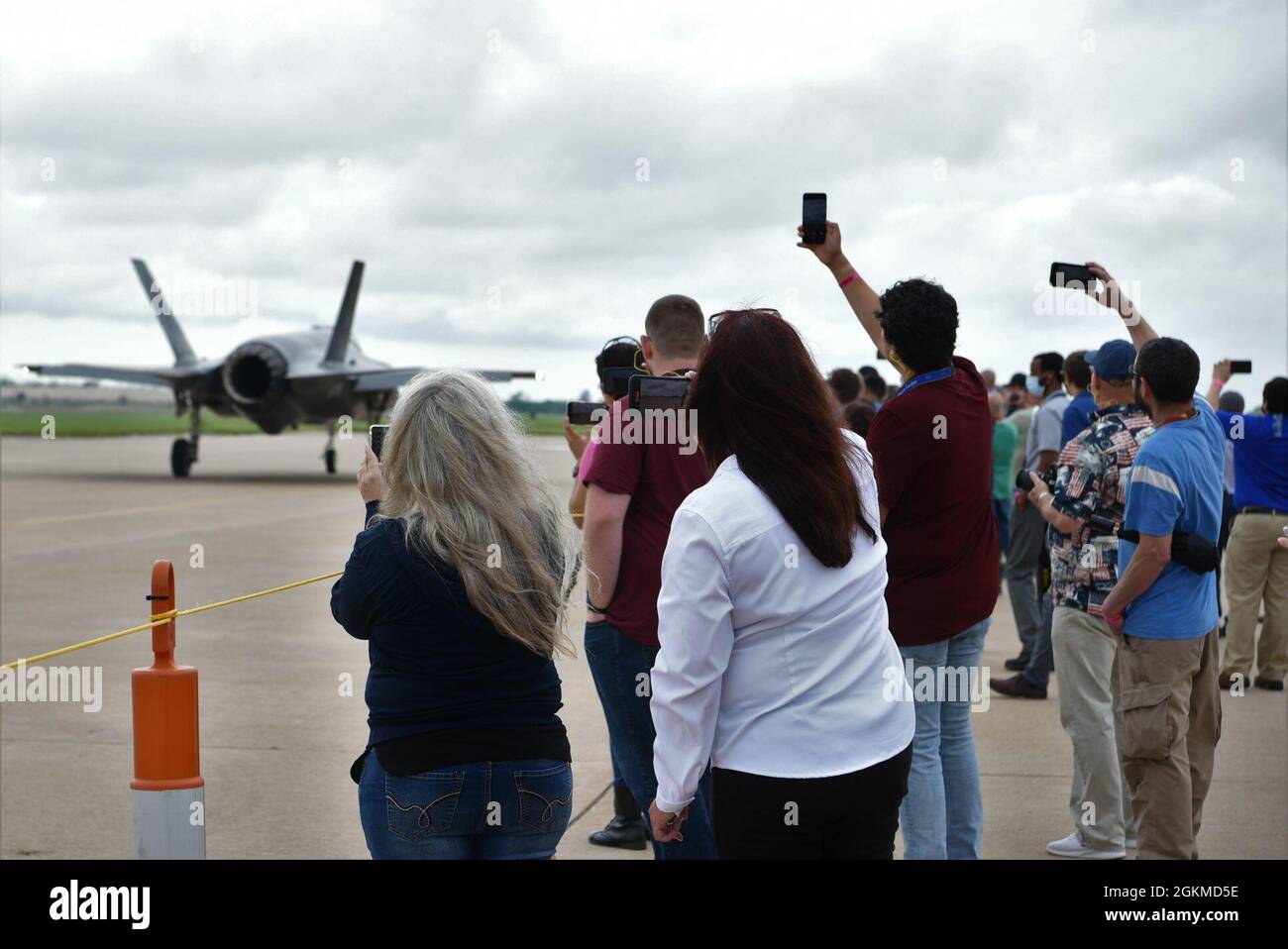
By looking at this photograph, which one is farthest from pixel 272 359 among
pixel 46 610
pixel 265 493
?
pixel 46 610

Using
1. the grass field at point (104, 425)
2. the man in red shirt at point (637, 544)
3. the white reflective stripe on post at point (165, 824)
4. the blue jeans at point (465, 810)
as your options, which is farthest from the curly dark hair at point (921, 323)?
the grass field at point (104, 425)

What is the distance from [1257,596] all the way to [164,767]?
7.18m

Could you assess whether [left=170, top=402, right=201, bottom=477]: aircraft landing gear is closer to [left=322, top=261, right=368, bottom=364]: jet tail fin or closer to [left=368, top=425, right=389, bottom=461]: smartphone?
[left=322, top=261, right=368, bottom=364]: jet tail fin

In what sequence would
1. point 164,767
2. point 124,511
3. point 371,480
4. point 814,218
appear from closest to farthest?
point 371,480
point 164,767
point 814,218
point 124,511

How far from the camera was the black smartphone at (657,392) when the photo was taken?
367 cm

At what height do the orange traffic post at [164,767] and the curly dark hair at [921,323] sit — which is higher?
the curly dark hair at [921,323]

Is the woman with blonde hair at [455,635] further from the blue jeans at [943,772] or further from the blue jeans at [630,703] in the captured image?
the blue jeans at [943,772]

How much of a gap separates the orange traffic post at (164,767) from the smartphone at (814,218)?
226cm

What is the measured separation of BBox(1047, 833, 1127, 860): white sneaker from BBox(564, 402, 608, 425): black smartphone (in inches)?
97.4

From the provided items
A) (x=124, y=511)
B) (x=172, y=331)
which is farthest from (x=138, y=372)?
(x=124, y=511)

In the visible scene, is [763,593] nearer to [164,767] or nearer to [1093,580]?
[164,767]

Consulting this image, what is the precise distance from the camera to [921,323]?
401 cm

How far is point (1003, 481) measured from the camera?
1169 cm

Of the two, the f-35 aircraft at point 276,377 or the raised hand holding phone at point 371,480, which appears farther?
the f-35 aircraft at point 276,377
